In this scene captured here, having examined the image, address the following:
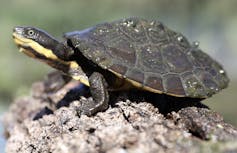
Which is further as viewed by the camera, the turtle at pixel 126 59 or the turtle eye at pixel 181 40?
the turtle eye at pixel 181 40

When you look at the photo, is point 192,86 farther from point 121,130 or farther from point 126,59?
point 121,130

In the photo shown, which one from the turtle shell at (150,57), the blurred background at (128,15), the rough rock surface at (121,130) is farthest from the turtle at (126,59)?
the blurred background at (128,15)

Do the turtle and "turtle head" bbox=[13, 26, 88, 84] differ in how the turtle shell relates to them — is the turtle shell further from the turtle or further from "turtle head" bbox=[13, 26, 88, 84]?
"turtle head" bbox=[13, 26, 88, 84]

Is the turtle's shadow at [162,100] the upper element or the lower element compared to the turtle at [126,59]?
lower

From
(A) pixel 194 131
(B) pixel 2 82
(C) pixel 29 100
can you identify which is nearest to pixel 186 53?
(A) pixel 194 131

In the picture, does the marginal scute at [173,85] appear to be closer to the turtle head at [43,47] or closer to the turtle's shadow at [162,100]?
the turtle's shadow at [162,100]

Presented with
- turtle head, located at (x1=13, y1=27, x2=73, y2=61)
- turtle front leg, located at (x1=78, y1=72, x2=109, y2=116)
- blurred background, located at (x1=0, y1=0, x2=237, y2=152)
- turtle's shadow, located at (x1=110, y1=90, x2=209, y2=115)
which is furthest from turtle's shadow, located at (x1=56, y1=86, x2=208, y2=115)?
blurred background, located at (x1=0, y1=0, x2=237, y2=152)

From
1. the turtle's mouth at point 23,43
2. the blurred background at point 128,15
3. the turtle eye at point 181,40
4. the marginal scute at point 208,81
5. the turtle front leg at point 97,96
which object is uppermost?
the turtle eye at point 181,40

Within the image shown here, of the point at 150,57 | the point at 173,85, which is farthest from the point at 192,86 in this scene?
the point at 150,57
